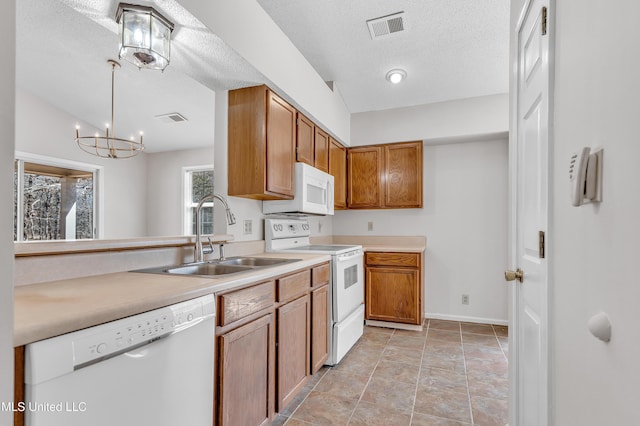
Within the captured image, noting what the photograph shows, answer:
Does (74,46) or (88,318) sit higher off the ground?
(74,46)

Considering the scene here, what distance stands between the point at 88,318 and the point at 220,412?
773mm

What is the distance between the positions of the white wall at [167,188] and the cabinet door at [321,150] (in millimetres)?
2729

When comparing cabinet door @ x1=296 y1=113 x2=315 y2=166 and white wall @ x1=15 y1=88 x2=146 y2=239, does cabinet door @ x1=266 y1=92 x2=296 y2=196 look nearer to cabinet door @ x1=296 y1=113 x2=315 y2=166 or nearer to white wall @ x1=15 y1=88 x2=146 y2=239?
cabinet door @ x1=296 y1=113 x2=315 y2=166

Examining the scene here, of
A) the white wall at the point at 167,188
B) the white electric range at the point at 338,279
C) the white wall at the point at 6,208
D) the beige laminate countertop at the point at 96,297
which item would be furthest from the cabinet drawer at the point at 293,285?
the white wall at the point at 167,188

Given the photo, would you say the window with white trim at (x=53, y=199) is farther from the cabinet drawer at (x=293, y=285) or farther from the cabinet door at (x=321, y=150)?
the cabinet drawer at (x=293, y=285)

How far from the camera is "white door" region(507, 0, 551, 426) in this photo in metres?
1.06

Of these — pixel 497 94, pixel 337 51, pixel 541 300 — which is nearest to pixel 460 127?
pixel 497 94

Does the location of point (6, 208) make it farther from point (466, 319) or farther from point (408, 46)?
point (466, 319)

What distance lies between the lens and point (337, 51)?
2.95m

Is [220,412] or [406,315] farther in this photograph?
[406,315]

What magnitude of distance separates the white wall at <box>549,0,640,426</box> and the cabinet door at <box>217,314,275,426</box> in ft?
3.88

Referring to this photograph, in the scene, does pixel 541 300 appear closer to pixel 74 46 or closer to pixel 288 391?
pixel 288 391

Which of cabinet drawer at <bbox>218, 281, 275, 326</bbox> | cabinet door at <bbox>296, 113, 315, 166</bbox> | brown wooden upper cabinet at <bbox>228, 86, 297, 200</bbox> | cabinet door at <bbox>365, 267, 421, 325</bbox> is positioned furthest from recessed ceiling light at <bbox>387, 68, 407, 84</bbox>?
cabinet drawer at <bbox>218, 281, 275, 326</bbox>

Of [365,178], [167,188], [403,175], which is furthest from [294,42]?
[167,188]
